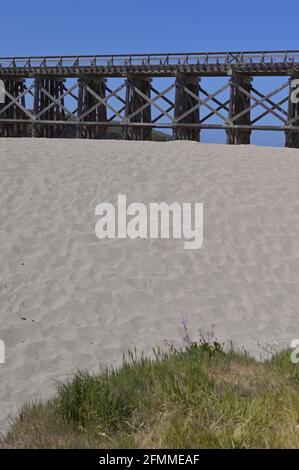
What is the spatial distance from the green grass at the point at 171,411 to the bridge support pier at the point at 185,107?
21.2 meters

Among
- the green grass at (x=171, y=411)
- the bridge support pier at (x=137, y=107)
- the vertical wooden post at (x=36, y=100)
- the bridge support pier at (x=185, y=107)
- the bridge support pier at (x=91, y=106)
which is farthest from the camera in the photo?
the vertical wooden post at (x=36, y=100)

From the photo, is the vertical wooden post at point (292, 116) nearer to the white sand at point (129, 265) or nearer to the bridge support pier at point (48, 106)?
the white sand at point (129, 265)

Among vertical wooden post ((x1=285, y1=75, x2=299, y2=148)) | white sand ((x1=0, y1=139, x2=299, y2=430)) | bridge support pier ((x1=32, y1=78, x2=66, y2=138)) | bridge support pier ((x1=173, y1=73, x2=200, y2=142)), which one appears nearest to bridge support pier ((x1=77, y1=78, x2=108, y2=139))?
bridge support pier ((x1=32, y1=78, x2=66, y2=138))

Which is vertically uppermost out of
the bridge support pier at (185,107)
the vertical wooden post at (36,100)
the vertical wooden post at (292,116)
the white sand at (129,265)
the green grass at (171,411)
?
the vertical wooden post at (36,100)

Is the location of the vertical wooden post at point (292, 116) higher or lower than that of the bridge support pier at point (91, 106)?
lower

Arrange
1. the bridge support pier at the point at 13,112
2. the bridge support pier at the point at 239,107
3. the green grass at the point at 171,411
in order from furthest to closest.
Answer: the bridge support pier at the point at 13,112 → the bridge support pier at the point at 239,107 → the green grass at the point at 171,411

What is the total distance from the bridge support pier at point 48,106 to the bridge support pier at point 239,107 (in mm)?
9542

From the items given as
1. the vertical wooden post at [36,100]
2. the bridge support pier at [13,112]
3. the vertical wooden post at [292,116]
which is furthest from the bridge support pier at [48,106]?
the vertical wooden post at [292,116]

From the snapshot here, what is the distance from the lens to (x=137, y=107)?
1126 inches

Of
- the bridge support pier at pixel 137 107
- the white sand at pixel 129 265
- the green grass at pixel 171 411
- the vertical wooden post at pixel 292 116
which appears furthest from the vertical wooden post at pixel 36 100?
the green grass at pixel 171 411

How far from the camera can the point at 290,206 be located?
12.2 m

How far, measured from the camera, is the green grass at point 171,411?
Result: 4.14 m

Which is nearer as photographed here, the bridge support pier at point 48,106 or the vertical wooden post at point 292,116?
the vertical wooden post at point 292,116

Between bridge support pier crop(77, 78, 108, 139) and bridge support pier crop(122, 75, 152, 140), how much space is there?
162 cm
